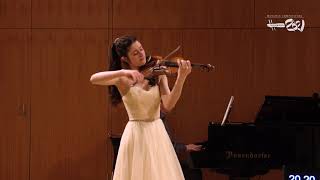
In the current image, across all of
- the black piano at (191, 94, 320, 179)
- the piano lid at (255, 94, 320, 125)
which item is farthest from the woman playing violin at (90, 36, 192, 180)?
→ the piano lid at (255, 94, 320, 125)

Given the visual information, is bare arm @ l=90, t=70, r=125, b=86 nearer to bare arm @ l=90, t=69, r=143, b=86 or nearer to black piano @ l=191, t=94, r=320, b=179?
bare arm @ l=90, t=69, r=143, b=86

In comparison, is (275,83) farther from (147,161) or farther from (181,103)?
(147,161)

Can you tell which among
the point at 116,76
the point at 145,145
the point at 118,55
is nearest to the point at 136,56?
the point at 118,55

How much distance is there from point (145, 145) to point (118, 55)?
0.60 m

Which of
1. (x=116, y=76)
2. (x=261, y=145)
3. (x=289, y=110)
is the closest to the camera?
(x=116, y=76)

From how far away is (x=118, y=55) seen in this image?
3.15 meters

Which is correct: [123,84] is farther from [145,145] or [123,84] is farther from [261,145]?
[261,145]

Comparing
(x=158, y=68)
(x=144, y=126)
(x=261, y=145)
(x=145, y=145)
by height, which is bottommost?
(x=261, y=145)

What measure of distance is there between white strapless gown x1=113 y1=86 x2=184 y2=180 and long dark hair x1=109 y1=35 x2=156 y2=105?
0.50ft

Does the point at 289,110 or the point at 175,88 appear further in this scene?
the point at 289,110

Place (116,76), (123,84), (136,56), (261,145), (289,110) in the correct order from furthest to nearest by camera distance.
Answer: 1. (289,110)
2. (261,145)
3. (136,56)
4. (123,84)
5. (116,76)

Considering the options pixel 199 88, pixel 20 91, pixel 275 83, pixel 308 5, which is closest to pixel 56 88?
pixel 20 91

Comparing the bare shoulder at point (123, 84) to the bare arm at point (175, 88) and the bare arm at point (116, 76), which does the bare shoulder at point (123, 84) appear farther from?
the bare arm at point (175, 88)

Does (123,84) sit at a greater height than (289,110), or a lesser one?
greater
